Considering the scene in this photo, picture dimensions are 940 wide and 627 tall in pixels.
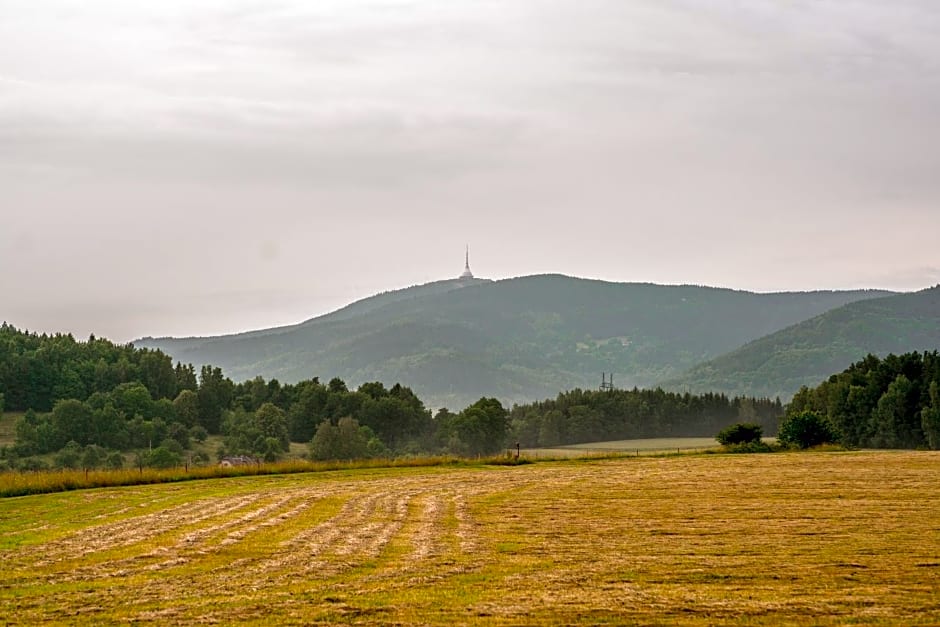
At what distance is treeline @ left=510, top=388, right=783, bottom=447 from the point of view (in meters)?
182

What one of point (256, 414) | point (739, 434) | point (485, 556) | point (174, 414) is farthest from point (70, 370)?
point (485, 556)

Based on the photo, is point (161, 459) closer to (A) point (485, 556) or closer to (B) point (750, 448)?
(B) point (750, 448)

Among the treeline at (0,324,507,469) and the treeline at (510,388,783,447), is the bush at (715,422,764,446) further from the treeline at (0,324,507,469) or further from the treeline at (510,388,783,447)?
the treeline at (510,388,783,447)

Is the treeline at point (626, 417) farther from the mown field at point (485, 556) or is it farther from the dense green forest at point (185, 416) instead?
the mown field at point (485, 556)

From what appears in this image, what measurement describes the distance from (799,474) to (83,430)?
101664mm

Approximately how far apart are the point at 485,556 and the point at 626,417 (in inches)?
6639

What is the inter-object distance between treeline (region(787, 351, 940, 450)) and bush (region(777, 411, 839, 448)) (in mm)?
18141

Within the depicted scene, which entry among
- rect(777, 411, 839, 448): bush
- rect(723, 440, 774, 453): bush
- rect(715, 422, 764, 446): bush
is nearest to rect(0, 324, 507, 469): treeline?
rect(715, 422, 764, 446): bush

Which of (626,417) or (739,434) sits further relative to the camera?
(626,417)

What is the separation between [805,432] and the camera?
79812 millimetres

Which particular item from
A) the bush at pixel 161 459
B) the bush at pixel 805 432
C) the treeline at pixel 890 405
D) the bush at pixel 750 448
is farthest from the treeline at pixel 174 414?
the bush at pixel 805 432

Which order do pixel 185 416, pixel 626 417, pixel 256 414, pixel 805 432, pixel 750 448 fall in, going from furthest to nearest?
1. pixel 626 417
2. pixel 256 414
3. pixel 185 416
4. pixel 805 432
5. pixel 750 448

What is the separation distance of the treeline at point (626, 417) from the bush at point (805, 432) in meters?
97.4

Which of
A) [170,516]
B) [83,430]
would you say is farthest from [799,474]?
[83,430]
